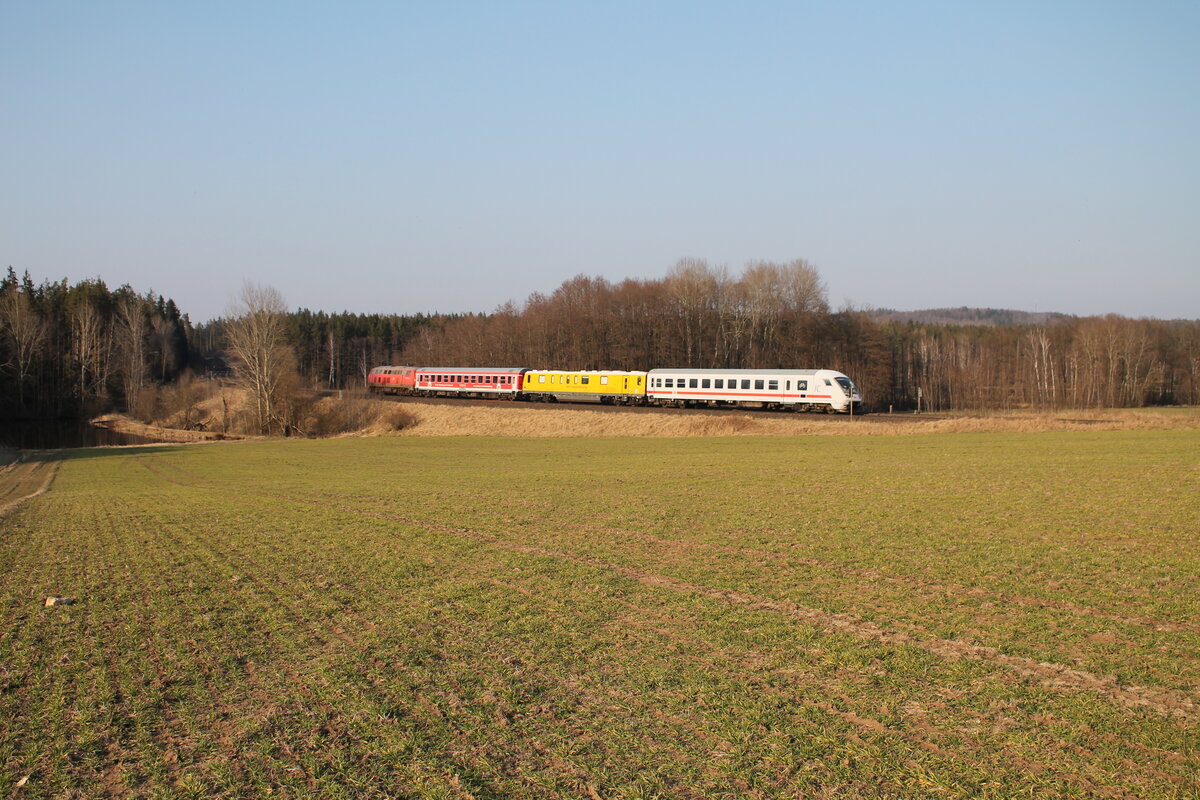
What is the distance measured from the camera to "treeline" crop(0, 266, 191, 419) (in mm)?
83312

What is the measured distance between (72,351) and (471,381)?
60.0m

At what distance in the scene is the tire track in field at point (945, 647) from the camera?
643cm

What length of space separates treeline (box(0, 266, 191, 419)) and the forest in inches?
8.6

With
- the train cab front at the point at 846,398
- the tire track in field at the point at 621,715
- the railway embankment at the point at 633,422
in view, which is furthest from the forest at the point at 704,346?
the tire track in field at the point at 621,715

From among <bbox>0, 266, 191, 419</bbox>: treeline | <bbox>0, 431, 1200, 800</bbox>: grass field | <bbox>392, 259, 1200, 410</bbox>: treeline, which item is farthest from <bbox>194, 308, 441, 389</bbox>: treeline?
<bbox>0, 431, 1200, 800</bbox>: grass field

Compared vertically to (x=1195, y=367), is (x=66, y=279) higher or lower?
higher

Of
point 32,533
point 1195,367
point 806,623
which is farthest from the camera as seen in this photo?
point 1195,367

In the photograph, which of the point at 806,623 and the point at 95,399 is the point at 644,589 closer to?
the point at 806,623

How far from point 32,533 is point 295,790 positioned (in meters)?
15.6

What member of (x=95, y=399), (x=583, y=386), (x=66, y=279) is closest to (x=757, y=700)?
(x=583, y=386)

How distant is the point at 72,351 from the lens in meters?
95.2

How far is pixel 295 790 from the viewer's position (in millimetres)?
5465

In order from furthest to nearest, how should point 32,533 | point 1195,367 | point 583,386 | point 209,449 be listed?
1. point 1195,367
2. point 583,386
3. point 209,449
4. point 32,533

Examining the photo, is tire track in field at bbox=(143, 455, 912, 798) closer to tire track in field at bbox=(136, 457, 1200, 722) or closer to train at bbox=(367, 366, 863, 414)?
tire track in field at bbox=(136, 457, 1200, 722)
